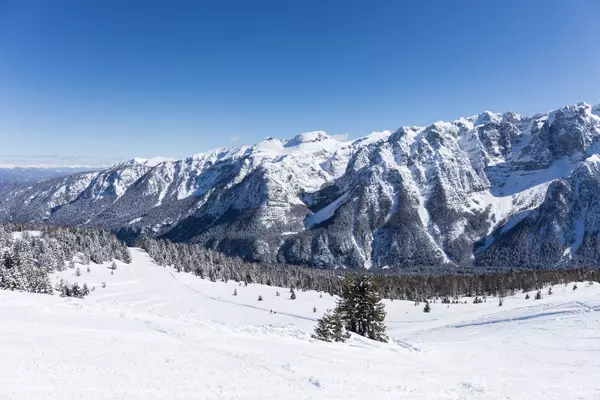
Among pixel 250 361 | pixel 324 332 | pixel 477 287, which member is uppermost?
pixel 250 361

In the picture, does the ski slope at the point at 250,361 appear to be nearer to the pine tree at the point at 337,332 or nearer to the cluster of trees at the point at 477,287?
the pine tree at the point at 337,332

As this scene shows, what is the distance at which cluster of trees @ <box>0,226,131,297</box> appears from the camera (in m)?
80.2

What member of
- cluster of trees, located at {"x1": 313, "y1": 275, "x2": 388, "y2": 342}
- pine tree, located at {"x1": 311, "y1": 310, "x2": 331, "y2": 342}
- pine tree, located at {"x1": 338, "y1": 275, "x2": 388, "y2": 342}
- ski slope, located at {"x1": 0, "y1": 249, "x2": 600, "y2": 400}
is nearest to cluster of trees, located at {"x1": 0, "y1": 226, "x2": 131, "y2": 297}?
ski slope, located at {"x1": 0, "y1": 249, "x2": 600, "y2": 400}

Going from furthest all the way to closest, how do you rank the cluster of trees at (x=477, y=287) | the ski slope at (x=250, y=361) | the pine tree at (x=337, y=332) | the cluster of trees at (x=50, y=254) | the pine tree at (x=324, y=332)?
1. the cluster of trees at (x=477, y=287)
2. the cluster of trees at (x=50, y=254)
3. the pine tree at (x=337, y=332)
4. the pine tree at (x=324, y=332)
5. the ski slope at (x=250, y=361)

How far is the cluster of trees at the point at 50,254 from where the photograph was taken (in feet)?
263

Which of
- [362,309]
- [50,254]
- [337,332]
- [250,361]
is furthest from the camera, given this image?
[50,254]

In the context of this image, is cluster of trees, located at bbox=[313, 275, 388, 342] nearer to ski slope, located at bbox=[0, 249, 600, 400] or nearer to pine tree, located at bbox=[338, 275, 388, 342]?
pine tree, located at bbox=[338, 275, 388, 342]

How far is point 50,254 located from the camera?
136750 millimetres

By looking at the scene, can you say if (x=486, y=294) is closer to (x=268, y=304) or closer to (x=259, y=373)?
(x=268, y=304)

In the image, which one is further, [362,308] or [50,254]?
[50,254]

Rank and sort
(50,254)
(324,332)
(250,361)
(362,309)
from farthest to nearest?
(50,254) → (362,309) → (324,332) → (250,361)

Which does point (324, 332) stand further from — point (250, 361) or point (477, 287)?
point (477, 287)

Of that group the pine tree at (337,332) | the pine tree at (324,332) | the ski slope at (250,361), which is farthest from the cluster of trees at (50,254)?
the pine tree at (337,332)

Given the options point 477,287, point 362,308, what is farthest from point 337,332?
point 477,287
